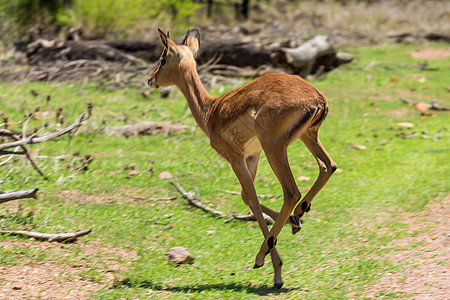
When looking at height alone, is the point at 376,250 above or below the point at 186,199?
above

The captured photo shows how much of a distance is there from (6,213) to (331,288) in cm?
333

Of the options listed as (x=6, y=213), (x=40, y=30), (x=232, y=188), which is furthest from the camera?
(x=40, y=30)

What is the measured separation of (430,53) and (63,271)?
15900 mm

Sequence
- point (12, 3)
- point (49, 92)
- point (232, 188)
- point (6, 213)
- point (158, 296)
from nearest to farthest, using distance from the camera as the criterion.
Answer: point (158, 296), point (6, 213), point (232, 188), point (49, 92), point (12, 3)

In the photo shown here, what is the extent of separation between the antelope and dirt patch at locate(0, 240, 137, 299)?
1331 millimetres

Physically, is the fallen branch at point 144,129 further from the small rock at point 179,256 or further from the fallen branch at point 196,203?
the small rock at point 179,256

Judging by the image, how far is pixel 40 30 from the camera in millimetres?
16906

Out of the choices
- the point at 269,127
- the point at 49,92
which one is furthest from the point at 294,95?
the point at 49,92

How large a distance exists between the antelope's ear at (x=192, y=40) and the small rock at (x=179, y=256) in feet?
6.74

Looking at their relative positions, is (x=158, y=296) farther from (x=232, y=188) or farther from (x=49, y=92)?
(x=49, y=92)

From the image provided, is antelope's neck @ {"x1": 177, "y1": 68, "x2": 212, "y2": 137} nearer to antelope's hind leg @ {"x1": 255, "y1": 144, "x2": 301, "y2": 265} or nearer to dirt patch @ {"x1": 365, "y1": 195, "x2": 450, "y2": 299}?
antelope's hind leg @ {"x1": 255, "y1": 144, "x2": 301, "y2": 265}

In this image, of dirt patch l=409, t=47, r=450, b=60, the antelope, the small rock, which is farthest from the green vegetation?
the small rock

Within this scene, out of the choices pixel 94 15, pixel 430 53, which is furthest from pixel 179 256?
pixel 430 53

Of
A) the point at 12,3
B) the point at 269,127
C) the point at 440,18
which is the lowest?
the point at 440,18
